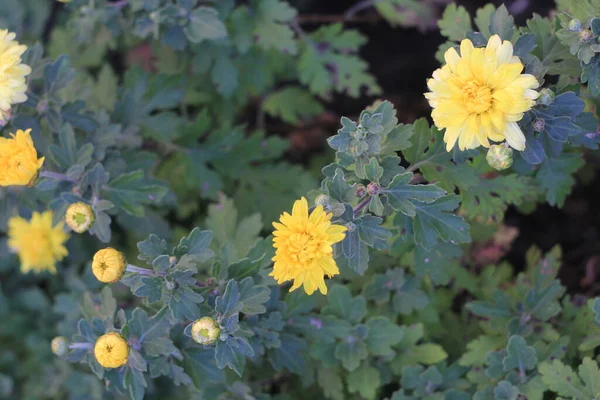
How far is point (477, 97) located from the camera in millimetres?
1538

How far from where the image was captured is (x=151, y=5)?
237cm

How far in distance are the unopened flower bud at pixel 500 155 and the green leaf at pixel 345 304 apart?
78cm

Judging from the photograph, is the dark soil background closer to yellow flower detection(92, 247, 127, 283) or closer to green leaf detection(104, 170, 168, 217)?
green leaf detection(104, 170, 168, 217)

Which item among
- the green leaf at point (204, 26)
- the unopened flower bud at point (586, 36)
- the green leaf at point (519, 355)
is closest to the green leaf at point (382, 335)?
the green leaf at point (519, 355)

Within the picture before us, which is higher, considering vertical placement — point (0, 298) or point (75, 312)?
point (75, 312)

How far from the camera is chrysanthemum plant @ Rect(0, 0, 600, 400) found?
5.54 feet

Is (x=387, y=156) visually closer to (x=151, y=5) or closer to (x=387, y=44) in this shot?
(x=151, y=5)

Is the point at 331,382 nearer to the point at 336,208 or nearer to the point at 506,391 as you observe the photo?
the point at 506,391

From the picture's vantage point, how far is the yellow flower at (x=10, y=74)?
6.07 feet

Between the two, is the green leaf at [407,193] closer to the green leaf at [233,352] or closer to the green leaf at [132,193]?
the green leaf at [233,352]

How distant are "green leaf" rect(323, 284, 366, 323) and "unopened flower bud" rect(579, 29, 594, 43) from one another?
1109 mm

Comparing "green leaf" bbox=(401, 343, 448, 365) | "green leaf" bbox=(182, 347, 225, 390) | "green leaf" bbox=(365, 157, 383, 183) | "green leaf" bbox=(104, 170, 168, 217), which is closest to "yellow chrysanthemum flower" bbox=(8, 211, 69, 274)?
"green leaf" bbox=(104, 170, 168, 217)

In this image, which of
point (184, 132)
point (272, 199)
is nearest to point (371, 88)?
point (272, 199)

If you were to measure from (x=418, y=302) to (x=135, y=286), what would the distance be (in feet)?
3.66
